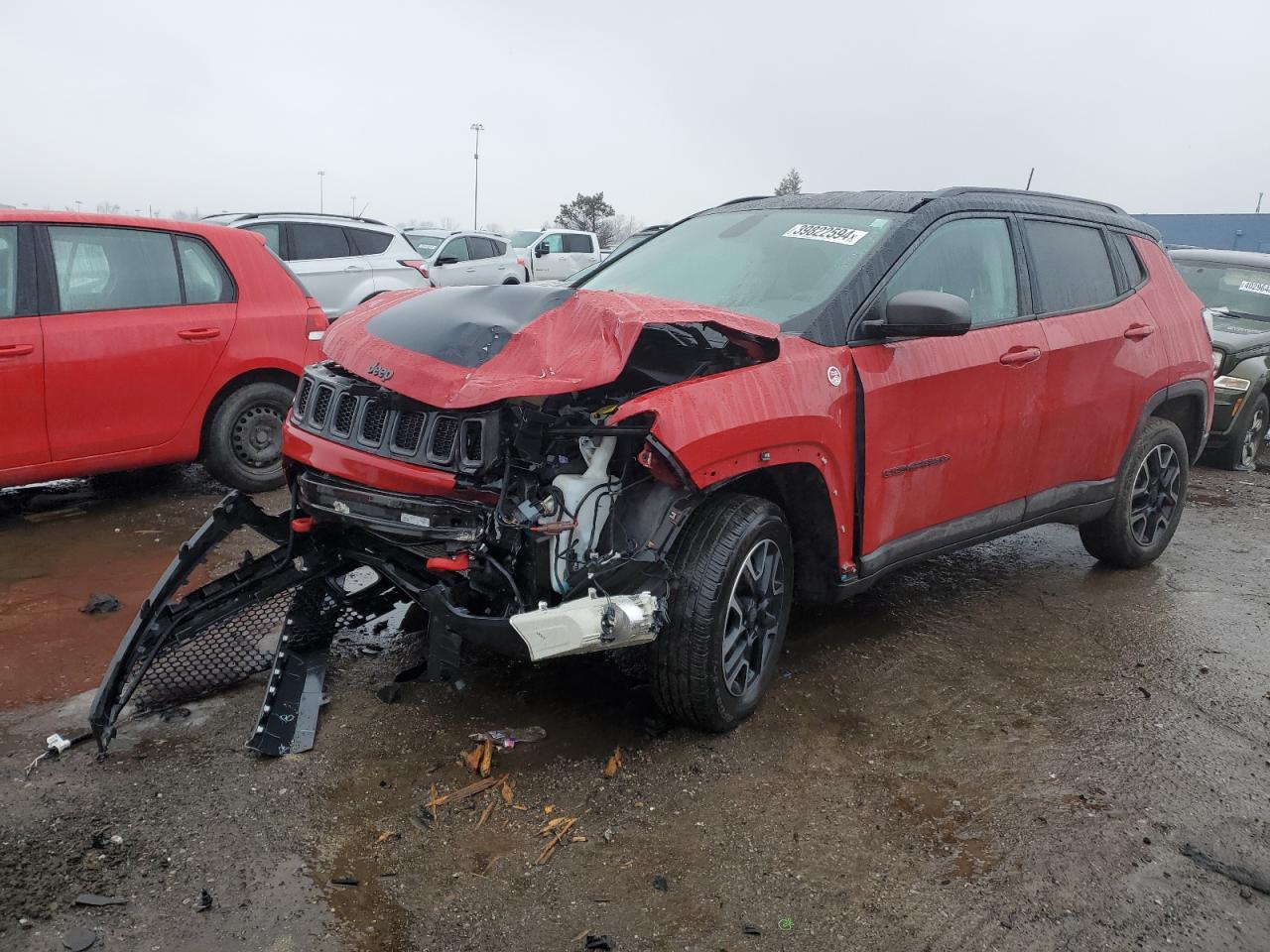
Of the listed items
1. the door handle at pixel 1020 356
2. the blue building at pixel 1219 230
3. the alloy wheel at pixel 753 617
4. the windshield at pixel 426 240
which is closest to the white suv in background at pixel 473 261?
the windshield at pixel 426 240

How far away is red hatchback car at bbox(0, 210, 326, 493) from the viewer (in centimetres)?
510

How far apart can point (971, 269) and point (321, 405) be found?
8.87 ft

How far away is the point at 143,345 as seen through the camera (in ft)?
17.8

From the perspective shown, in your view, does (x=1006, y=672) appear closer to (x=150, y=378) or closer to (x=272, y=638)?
(x=272, y=638)

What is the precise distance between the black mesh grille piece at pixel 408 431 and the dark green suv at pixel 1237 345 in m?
6.89

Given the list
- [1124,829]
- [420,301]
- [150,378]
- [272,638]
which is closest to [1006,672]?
[1124,829]

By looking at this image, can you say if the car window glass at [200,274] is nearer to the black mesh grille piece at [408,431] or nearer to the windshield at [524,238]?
the black mesh grille piece at [408,431]

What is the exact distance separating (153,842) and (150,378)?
347 cm

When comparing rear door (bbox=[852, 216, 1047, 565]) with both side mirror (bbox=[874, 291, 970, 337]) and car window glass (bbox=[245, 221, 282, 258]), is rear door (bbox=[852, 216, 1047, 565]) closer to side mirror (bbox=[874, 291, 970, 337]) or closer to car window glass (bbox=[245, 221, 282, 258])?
side mirror (bbox=[874, 291, 970, 337])

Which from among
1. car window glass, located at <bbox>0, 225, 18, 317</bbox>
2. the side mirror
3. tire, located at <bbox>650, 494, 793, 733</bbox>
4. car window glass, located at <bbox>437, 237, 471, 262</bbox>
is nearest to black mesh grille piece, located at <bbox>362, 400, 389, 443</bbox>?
tire, located at <bbox>650, 494, 793, 733</bbox>

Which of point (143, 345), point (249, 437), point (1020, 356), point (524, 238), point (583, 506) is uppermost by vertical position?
point (524, 238)

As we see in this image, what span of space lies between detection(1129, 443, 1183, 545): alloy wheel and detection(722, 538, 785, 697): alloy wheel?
2.67 metres

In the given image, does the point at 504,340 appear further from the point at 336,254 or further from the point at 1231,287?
the point at 336,254

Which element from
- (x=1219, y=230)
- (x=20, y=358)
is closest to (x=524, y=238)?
(x=20, y=358)
